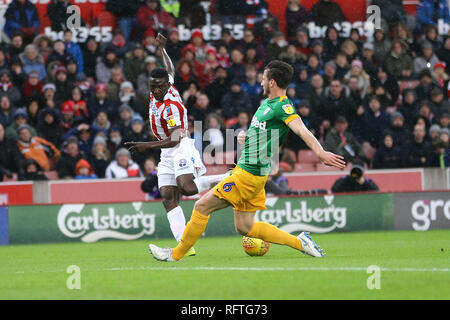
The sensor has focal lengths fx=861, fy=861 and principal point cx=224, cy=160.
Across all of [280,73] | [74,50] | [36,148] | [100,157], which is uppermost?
[74,50]

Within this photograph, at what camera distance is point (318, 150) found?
8266 millimetres

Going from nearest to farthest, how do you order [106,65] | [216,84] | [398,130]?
[398,130]
[216,84]
[106,65]

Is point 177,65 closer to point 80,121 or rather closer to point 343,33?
point 80,121

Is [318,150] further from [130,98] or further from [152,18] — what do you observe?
[152,18]

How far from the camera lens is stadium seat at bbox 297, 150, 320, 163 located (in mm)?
18484

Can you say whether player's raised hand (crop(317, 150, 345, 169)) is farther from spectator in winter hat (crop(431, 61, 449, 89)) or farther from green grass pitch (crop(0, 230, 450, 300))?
spectator in winter hat (crop(431, 61, 449, 89))

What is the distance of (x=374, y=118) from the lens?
62.7 ft

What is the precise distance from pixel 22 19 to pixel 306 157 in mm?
7547

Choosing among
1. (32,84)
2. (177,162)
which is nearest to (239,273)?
(177,162)

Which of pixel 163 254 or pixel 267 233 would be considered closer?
pixel 267 233

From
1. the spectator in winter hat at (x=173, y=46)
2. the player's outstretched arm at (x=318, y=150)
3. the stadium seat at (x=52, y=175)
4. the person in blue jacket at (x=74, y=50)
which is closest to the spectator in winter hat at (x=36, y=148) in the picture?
the stadium seat at (x=52, y=175)

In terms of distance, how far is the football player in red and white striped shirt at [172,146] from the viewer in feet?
36.7

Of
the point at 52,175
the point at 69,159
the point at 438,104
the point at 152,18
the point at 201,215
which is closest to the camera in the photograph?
the point at 201,215

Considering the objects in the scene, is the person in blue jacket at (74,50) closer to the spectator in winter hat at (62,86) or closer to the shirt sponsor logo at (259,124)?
the spectator in winter hat at (62,86)
